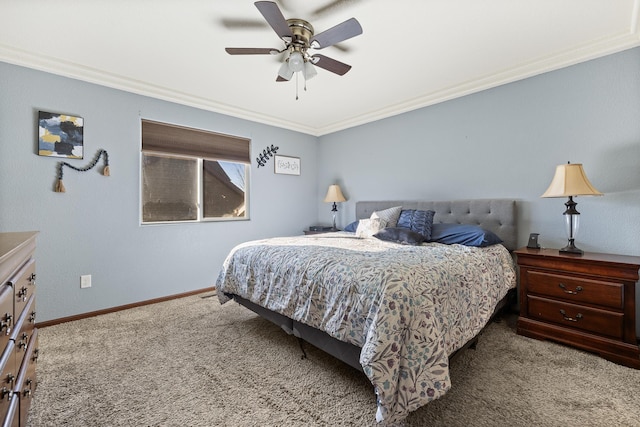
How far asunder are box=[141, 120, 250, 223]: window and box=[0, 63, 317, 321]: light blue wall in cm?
13

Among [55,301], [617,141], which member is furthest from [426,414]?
[55,301]

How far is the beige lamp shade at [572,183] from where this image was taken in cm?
210

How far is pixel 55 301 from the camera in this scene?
8.53 feet

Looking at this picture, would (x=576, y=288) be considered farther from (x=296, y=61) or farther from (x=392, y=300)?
(x=296, y=61)

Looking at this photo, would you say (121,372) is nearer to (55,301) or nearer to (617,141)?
(55,301)

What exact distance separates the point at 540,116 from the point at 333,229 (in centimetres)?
281

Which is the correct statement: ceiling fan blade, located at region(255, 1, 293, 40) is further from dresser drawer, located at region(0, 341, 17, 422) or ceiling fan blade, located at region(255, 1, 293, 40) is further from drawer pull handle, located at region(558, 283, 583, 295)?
drawer pull handle, located at region(558, 283, 583, 295)

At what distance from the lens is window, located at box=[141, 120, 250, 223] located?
10.7 feet

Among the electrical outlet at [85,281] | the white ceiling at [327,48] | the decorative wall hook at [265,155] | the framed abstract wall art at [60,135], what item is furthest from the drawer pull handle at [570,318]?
the framed abstract wall art at [60,135]

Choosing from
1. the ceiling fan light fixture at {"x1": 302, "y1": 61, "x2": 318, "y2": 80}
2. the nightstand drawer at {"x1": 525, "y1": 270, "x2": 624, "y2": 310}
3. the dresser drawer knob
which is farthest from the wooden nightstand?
the dresser drawer knob

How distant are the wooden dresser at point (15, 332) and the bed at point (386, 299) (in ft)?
4.10

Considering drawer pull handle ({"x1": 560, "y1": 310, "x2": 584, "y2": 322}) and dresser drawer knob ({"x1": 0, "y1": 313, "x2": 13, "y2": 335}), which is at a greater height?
dresser drawer knob ({"x1": 0, "y1": 313, "x2": 13, "y2": 335})

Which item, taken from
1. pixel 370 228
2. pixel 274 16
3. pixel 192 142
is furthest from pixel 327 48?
pixel 192 142

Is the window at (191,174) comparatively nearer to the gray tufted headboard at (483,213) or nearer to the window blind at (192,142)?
the window blind at (192,142)
